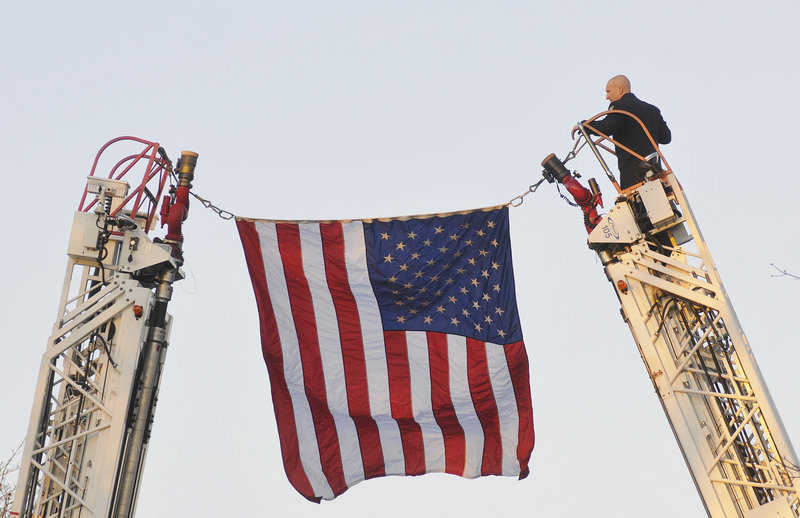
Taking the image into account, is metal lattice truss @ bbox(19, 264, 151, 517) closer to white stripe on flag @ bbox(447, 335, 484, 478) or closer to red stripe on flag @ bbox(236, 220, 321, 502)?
red stripe on flag @ bbox(236, 220, 321, 502)

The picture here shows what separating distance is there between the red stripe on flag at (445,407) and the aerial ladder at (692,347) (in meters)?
2.75

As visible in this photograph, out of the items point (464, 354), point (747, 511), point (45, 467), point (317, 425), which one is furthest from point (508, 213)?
point (45, 467)

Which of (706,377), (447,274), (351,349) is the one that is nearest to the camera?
(706,377)

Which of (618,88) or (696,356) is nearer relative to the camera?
(696,356)

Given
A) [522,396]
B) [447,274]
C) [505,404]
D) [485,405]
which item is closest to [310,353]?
[447,274]

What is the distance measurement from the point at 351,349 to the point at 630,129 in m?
4.63

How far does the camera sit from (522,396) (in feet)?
38.8

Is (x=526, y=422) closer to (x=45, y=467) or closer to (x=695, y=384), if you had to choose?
(x=695, y=384)

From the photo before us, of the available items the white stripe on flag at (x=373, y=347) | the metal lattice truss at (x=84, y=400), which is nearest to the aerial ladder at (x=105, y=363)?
the metal lattice truss at (x=84, y=400)

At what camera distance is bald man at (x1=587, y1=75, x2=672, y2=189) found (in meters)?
10.5

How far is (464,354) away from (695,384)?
140 inches

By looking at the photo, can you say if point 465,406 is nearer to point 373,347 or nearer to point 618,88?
point 373,347

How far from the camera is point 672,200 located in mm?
9969

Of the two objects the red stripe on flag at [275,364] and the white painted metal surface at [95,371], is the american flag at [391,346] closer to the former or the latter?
the red stripe on flag at [275,364]
